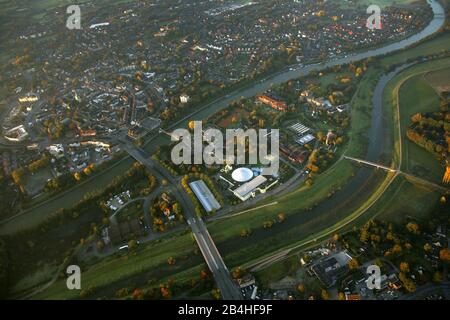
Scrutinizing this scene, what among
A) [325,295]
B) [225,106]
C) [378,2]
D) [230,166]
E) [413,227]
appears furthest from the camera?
[378,2]

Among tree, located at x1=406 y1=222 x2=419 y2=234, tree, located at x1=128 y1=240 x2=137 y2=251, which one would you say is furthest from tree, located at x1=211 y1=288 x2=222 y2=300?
tree, located at x1=406 y1=222 x2=419 y2=234

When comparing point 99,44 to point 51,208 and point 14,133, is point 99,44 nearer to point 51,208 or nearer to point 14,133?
point 14,133

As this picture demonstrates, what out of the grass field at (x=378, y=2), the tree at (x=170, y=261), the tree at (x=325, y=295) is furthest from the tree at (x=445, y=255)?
the grass field at (x=378, y=2)

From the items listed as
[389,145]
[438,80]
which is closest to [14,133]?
[389,145]

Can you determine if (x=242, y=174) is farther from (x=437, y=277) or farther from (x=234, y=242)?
(x=437, y=277)

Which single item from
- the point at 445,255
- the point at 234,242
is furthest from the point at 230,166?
the point at 445,255

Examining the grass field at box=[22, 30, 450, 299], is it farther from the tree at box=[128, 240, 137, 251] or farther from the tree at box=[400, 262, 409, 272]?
the tree at box=[400, 262, 409, 272]
